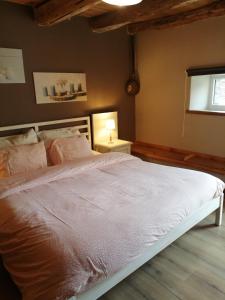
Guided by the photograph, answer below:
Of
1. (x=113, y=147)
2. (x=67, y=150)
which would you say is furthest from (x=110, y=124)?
(x=67, y=150)

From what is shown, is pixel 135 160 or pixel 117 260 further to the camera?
pixel 135 160

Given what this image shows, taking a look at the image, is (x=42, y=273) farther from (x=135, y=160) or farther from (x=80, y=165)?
(x=135, y=160)

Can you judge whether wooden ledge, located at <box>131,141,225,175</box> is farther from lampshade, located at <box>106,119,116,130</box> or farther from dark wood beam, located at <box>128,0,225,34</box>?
dark wood beam, located at <box>128,0,225,34</box>

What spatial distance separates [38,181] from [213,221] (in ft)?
6.31

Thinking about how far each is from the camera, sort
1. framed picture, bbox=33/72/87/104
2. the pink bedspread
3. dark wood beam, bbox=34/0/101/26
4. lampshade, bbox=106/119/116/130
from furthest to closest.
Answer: lampshade, bbox=106/119/116/130, framed picture, bbox=33/72/87/104, dark wood beam, bbox=34/0/101/26, the pink bedspread

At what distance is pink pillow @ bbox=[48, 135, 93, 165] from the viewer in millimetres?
2918

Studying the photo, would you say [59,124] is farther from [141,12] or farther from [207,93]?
[207,93]

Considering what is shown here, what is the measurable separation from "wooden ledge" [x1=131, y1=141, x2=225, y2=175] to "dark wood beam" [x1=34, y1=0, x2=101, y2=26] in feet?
7.70

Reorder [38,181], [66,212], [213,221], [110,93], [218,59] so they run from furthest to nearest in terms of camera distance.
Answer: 1. [110,93]
2. [218,59]
3. [213,221]
4. [38,181]
5. [66,212]

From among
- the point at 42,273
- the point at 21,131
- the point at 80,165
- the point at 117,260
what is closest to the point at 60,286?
the point at 42,273

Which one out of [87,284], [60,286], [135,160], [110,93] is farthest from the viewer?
[110,93]

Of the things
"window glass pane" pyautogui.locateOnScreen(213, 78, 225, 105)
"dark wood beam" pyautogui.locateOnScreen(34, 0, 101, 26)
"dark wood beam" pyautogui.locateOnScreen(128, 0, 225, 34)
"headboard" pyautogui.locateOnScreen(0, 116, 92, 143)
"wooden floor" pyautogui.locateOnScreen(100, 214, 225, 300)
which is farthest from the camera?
"window glass pane" pyautogui.locateOnScreen(213, 78, 225, 105)

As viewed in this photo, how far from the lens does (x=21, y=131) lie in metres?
3.15

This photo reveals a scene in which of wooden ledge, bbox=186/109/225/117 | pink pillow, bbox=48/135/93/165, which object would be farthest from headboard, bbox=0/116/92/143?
wooden ledge, bbox=186/109/225/117
